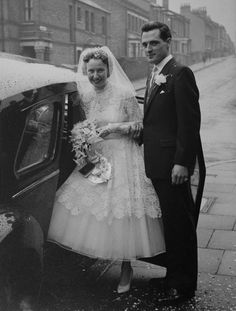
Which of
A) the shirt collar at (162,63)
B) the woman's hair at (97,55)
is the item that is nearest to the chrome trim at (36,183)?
the woman's hair at (97,55)

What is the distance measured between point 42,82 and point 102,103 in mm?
700

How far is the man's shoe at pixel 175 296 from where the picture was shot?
2887mm

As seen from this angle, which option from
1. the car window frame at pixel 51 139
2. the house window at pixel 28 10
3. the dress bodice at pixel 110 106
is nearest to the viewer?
the car window frame at pixel 51 139

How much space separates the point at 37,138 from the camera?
256 cm

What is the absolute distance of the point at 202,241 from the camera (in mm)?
4105

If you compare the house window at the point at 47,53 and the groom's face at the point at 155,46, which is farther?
the house window at the point at 47,53

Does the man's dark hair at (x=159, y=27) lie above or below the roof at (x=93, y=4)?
below

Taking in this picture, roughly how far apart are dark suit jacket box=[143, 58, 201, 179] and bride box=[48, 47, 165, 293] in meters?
0.17

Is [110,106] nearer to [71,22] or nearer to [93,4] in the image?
[71,22]

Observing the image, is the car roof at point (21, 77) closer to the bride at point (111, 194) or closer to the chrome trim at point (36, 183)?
the bride at point (111, 194)

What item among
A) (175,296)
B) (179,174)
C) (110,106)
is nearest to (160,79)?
(110,106)

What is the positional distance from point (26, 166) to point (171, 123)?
0.91 meters

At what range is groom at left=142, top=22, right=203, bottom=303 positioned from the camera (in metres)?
2.72
